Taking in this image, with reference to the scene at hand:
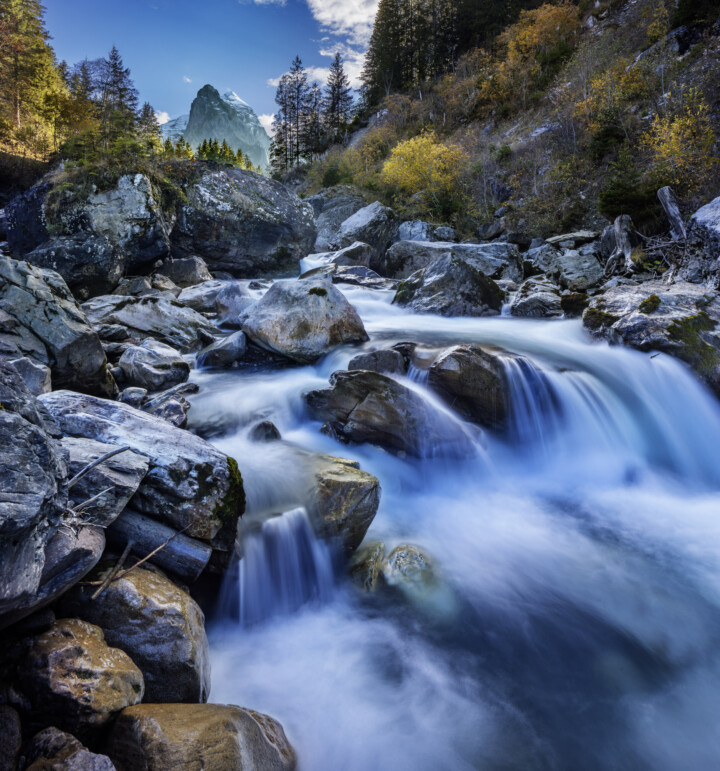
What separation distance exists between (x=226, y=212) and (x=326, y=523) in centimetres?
1597

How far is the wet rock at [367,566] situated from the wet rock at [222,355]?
5391 millimetres

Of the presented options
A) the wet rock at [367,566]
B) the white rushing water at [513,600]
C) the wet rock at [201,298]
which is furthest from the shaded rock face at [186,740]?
the wet rock at [201,298]

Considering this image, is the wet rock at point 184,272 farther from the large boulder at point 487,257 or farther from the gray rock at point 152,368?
the large boulder at point 487,257

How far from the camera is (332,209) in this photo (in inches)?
1147

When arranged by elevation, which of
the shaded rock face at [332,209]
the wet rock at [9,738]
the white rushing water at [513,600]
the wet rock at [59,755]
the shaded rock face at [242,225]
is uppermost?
the shaded rock face at [332,209]

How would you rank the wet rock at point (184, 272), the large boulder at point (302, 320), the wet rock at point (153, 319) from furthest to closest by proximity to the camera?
the wet rock at point (184, 272) < the wet rock at point (153, 319) < the large boulder at point (302, 320)

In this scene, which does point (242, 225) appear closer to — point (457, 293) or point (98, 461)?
point (457, 293)

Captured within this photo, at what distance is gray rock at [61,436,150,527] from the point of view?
96.7 inches

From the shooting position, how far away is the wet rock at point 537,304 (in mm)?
10258

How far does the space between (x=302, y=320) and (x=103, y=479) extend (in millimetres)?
5665

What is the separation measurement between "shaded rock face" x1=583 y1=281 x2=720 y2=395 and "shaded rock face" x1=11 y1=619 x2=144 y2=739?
7990mm

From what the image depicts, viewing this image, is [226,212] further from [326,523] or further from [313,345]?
[326,523]

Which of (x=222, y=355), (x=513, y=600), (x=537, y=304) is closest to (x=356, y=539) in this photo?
(x=513, y=600)

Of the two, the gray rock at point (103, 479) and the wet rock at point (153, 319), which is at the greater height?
the wet rock at point (153, 319)
